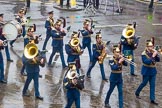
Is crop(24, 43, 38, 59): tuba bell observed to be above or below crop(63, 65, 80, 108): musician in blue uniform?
above

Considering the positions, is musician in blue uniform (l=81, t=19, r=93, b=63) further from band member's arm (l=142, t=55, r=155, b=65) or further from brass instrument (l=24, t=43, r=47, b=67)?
brass instrument (l=24, t=43, r=47, b=67)

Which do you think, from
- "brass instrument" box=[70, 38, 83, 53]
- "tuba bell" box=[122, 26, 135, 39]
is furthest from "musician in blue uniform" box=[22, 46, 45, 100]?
"tuba bell" box=[122, 26, 135, 39]

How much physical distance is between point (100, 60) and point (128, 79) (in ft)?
5.32

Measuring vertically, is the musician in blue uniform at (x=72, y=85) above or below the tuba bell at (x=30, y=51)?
below

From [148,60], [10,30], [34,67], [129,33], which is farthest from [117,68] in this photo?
[10,30]

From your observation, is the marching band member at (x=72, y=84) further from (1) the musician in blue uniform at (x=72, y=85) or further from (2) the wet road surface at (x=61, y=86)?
(2) the wet road surface at (x=61, y=86)

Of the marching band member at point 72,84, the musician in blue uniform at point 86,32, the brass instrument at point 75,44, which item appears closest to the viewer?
the marching band member at point 72,84

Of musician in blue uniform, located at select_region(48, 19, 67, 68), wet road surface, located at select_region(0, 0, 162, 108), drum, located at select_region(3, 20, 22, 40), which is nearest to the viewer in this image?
wet road surface, located at select_region(0, 0, 162, 108)

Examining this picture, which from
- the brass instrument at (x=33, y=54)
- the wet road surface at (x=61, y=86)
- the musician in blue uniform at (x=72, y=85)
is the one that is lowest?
the wet road surface at (x=61, y=86)

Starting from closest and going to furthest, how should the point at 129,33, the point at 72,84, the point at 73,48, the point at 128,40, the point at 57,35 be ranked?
the point at 72,84 → the point at 73,48 → the point at 129,33 → the point at 128,40 → the point at 57,35

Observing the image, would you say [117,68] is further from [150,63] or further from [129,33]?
[129,33]

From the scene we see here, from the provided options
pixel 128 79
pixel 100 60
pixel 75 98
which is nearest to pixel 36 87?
pixel 75 98

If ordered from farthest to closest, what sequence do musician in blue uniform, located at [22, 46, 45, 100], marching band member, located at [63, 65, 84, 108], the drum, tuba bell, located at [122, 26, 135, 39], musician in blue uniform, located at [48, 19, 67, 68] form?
musician in blue uniform, located at [48, 19, 67, 68]
tuba bell, located at [122, 26, 135, 39]
the drum
musician in blue uniform, located at [22, 46, 45, 100]
marching band member, located at [63, 65, 84, 108]

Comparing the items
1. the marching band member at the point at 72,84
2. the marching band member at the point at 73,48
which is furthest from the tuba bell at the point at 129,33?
the marching band member at the point at 72,84
